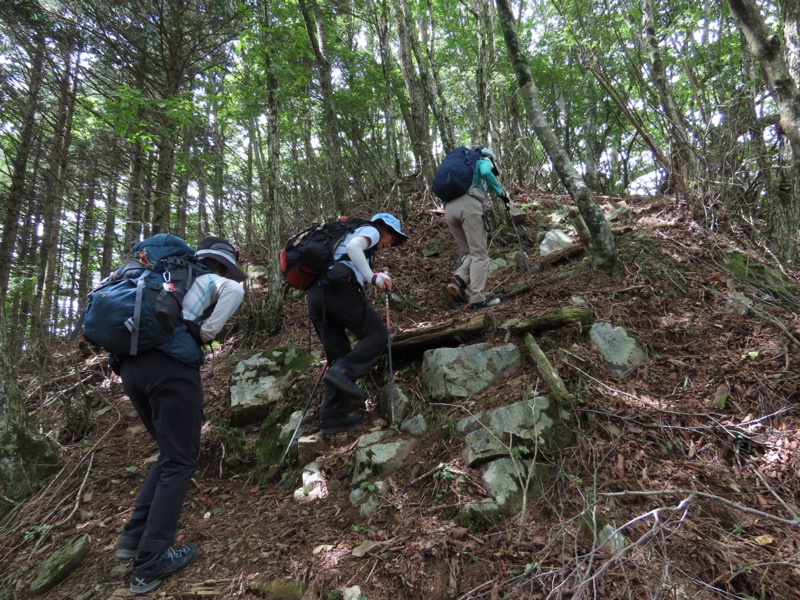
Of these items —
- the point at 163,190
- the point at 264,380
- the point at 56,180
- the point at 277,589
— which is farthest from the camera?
the point at 56,180

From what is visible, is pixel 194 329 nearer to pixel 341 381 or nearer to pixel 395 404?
pixel 341 381

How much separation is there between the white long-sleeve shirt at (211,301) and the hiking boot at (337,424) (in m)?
1.56

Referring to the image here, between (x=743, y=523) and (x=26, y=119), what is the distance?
537 inches

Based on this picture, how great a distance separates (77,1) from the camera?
759 centimetres

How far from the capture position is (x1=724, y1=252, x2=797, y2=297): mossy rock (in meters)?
4.45

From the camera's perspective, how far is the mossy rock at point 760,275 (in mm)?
4449

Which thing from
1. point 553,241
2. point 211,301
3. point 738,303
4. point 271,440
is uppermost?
point 553,241

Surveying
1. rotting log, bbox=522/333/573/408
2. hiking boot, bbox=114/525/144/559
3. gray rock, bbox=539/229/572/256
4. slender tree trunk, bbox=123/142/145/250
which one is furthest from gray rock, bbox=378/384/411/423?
slender tree trunk, bbox=123/142/145/250

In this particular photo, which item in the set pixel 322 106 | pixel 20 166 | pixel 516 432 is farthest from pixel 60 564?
pixel 322 106

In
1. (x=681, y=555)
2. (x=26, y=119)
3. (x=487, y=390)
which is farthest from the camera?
(x=26, y=119)

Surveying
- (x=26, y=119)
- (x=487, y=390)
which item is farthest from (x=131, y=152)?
(x=487, y=390)

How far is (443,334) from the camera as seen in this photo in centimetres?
457

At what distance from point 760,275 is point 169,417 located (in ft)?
21.1

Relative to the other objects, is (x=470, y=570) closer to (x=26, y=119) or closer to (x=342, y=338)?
(x=342, y=338)
